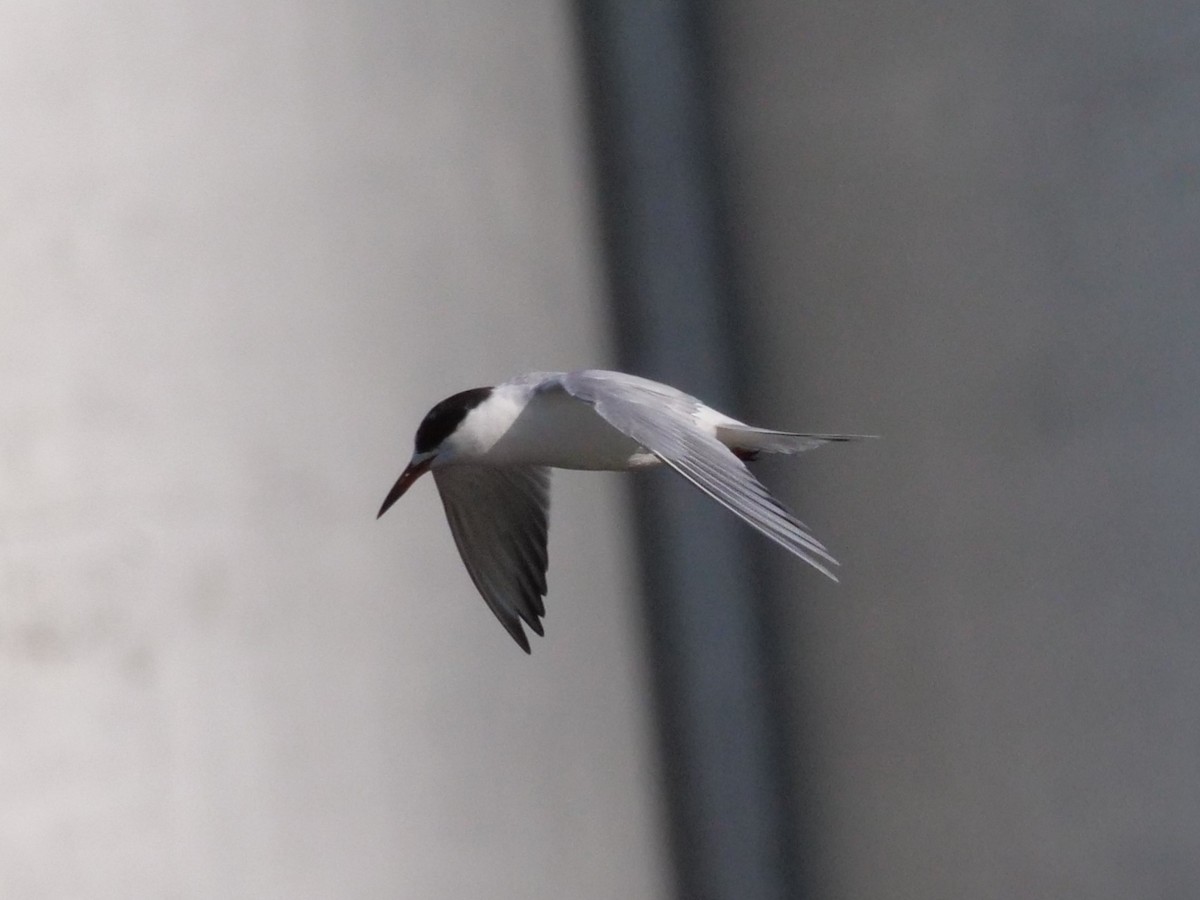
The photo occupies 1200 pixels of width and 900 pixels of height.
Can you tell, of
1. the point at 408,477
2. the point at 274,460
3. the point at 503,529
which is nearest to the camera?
the point at 408,477

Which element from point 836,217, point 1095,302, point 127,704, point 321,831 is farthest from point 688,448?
point 836,217

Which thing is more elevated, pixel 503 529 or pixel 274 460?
pixel 274 460

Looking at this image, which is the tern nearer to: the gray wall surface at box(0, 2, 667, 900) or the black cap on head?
the black cap on head

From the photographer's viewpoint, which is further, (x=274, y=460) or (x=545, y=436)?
(x=274, y=460)

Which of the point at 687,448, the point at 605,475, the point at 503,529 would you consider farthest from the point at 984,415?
the point at 687,448

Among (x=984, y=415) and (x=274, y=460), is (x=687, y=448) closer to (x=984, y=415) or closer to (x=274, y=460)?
(x=274, y=460)

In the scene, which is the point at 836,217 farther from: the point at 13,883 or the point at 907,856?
the point at 13,883

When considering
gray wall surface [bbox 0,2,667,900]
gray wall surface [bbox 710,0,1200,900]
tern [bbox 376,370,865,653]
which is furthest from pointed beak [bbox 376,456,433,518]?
Answer: gray wall surface [bbox 710,0,1200,900]
